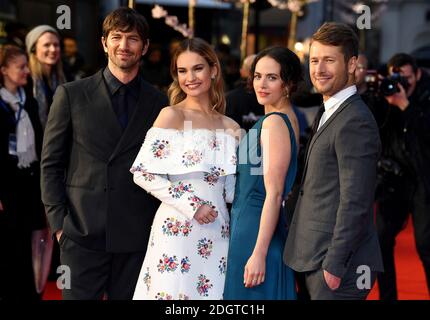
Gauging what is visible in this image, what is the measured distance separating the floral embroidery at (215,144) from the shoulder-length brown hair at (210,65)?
169 mm

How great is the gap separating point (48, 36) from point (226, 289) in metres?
2.80

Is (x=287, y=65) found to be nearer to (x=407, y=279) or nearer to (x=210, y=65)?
(x=210, y=65)

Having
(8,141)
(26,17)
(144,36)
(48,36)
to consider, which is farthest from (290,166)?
(26,17)

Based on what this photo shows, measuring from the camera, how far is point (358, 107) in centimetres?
288

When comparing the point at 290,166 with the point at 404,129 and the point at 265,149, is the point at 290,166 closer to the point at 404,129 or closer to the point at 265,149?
the point at 265,149

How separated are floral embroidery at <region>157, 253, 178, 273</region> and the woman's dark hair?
0.86m

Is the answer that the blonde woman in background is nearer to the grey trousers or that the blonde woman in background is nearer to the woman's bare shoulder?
the woman's bare shoulder

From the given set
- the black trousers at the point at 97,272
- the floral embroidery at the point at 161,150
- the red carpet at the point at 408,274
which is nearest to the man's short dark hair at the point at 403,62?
the red carpet at the point at 408,274

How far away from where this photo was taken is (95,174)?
3.41 metres

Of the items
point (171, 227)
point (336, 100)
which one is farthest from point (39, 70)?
point (336, 100)

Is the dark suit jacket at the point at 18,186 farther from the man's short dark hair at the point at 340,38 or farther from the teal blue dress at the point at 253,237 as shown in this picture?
the man's short dark hair at the point at 340,38

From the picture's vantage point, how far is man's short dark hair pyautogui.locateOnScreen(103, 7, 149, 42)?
340 centimetres

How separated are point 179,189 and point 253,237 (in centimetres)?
37

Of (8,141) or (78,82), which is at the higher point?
(78,82)
